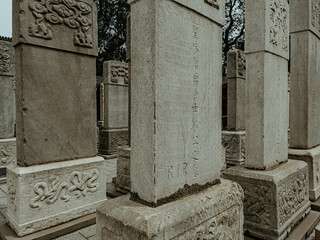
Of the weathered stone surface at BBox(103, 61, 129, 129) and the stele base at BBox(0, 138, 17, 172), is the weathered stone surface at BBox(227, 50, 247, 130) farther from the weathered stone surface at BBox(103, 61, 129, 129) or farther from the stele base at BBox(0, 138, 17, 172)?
the stele base at BBox(0, 138, 17, 172)

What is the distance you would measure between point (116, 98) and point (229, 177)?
552 cm

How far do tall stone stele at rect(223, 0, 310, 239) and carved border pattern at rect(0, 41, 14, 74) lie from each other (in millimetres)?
4840

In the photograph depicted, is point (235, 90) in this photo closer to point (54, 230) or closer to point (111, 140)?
point (111, 140)

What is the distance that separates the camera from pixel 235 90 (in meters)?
6.30

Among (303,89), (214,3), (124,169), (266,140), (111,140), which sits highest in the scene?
(214,3)

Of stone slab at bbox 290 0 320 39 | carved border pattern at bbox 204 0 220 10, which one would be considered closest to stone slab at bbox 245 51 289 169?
carved border pattern at bbox 204 0 220 10

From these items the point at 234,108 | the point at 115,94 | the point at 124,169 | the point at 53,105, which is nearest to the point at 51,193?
the point at 53,105

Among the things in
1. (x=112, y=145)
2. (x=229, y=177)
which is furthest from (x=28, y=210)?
(x=112, y=145)

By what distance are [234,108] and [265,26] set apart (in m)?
4.02

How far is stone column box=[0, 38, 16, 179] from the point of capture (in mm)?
5023

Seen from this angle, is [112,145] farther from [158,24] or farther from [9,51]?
[158,24]

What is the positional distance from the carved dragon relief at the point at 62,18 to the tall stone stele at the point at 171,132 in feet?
5.02

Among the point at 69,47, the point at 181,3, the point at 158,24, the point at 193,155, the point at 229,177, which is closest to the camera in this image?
the point at 158,24

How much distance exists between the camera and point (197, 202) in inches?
61.9
